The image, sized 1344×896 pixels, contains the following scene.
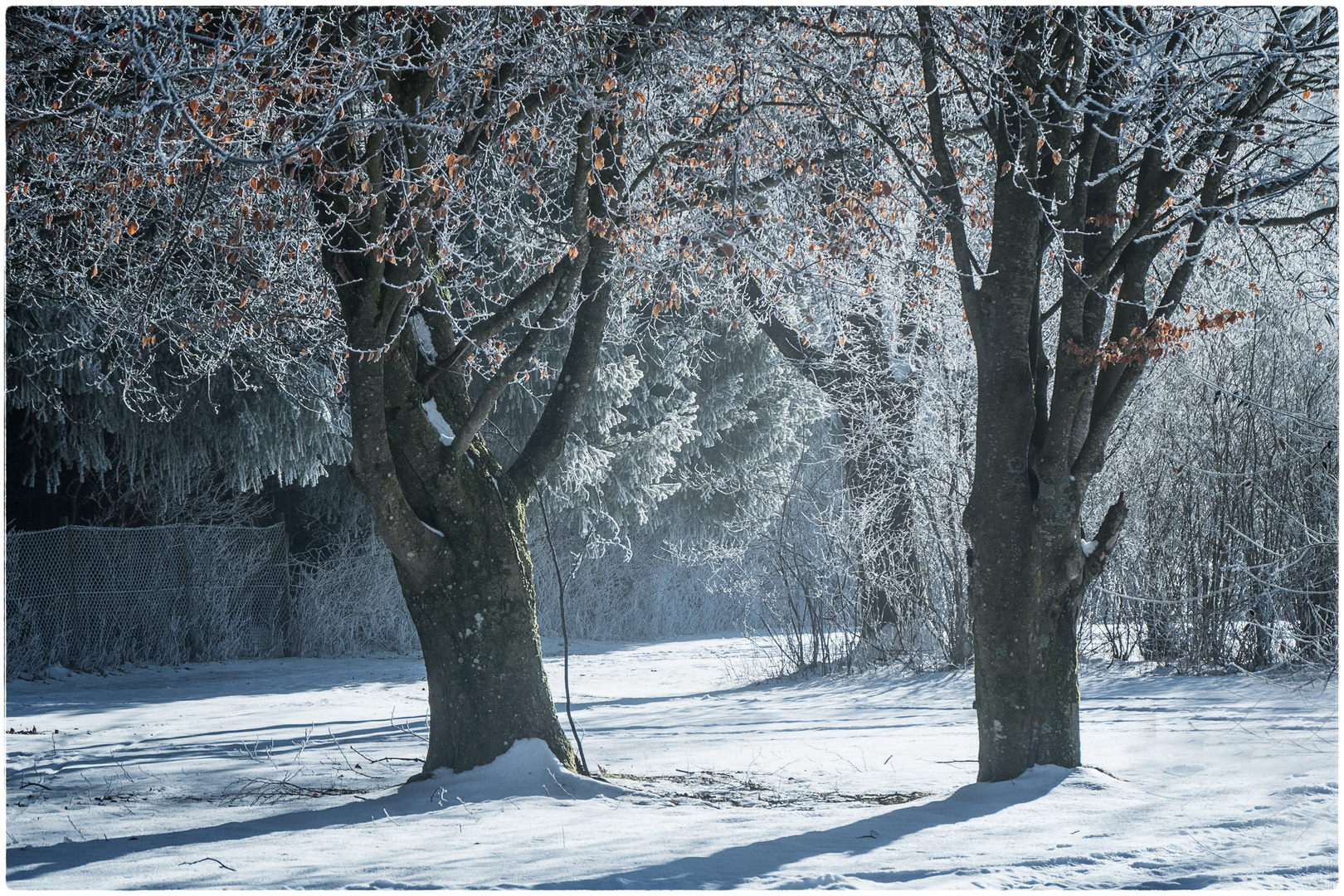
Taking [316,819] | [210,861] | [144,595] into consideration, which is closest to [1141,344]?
[316,819]

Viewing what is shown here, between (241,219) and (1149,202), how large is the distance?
5252 mm

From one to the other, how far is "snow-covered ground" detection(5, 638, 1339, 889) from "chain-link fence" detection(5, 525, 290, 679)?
220 cm

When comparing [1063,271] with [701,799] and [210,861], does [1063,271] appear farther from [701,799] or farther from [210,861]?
[210,861]

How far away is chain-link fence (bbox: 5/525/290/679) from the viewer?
11984 millimetres

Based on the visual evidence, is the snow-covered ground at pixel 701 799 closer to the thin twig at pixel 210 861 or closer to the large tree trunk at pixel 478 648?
the thin twig at pixel 210 861

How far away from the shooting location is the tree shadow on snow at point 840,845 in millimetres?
3916

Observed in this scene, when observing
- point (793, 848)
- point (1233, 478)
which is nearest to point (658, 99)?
point (793, 848)

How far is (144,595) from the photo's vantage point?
12.9 metres

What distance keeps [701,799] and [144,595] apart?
9.52 meters

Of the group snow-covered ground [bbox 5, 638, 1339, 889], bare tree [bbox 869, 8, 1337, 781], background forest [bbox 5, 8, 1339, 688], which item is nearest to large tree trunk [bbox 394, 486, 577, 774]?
snow-covered ground [bbox 5, 638, 1339, 889]

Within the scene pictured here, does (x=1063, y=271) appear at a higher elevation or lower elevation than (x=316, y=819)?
higher

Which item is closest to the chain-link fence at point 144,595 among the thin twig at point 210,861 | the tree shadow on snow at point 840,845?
the thin twig at point 210,861

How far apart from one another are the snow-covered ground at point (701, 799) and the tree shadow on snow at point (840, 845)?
0.02 m

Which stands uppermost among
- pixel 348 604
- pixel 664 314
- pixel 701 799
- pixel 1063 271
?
pixel 664 314
